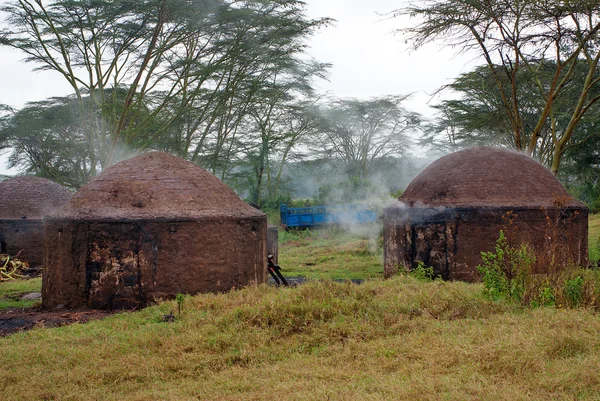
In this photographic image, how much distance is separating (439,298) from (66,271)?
586 cm

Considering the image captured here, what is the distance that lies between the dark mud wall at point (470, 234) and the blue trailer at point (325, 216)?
12.6 meters

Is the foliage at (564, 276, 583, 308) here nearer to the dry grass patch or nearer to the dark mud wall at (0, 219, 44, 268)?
the dry grass patch

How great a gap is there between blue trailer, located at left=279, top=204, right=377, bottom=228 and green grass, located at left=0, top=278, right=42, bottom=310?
537 inches

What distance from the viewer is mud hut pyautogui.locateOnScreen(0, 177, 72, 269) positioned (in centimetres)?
1576

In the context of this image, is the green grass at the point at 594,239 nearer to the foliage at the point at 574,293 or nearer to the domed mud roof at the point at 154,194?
the foliage at the point at 574,293

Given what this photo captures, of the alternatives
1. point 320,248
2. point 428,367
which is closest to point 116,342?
point 428,367

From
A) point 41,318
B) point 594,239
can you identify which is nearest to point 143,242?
point 41,318

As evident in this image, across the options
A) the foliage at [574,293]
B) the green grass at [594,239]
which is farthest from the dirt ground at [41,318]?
the green grass at [594,239]

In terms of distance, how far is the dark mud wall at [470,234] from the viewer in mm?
11062

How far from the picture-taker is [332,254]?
19062 mm

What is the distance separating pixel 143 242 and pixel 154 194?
924mm

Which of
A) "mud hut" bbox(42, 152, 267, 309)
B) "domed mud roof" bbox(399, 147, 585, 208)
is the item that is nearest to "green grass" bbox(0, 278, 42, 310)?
"mud hut" bbox(42, 152, 267, 309)

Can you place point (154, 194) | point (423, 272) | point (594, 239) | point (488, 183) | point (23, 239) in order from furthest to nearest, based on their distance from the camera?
1. point (594, 239)
2. point (23, 239)
3. point (488, 183)
4. point (423, 272)
5. point (154, 194)

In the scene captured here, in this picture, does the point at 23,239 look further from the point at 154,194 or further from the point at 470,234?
the point at 470,234
